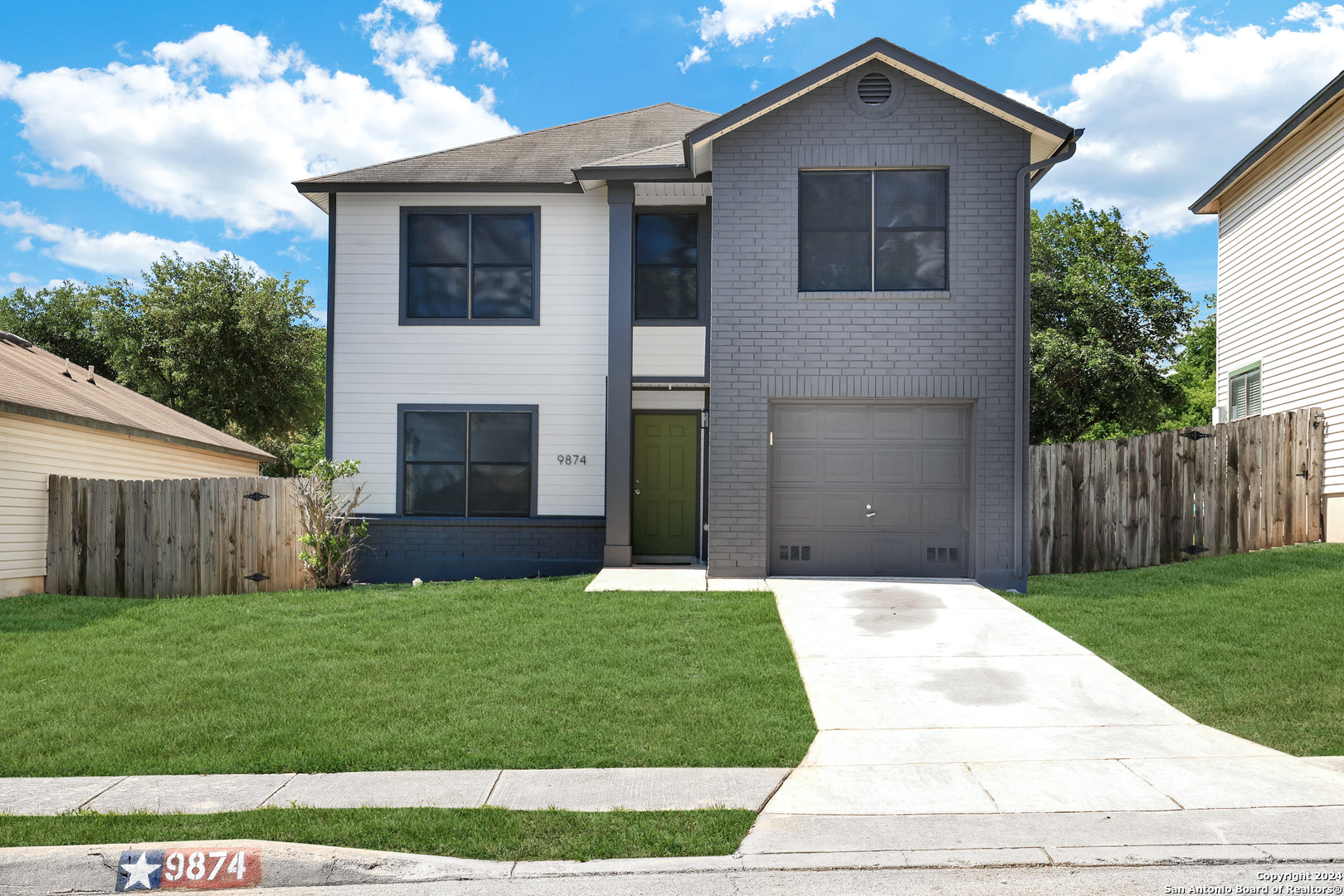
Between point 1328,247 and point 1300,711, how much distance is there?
1158cm

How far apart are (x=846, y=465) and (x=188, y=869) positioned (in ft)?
29.7

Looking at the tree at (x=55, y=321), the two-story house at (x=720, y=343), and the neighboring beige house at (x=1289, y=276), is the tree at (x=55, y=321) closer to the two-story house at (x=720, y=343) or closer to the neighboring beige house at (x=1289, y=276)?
the two-story house at (x=720, y=343)

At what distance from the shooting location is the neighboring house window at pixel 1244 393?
18250 mm

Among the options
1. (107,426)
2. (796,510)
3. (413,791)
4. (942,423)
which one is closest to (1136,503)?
(942,423)

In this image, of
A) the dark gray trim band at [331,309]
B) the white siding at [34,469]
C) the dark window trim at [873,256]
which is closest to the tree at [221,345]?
the white siding at [34,469]

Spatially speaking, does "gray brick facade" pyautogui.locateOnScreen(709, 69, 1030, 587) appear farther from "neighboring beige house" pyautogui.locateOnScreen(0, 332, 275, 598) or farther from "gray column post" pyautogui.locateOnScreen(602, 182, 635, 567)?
"neighboring beige house" pyautogui.locateOnScreen(0, 332, 275, 598)

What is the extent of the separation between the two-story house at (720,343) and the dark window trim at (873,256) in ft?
0.10

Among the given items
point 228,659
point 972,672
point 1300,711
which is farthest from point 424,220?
point 1300,711

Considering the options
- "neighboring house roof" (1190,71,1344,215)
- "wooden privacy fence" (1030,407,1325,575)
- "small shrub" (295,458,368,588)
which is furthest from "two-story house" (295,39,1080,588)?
"neighboring house roof" (1190,71,1344,215)

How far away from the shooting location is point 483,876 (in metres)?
4.42

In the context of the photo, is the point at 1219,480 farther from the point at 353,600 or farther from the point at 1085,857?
the point at 353,600

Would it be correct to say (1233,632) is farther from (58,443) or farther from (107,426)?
(107,426)

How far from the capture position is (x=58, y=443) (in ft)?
46.8

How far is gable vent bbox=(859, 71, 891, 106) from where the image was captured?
39.1ft
